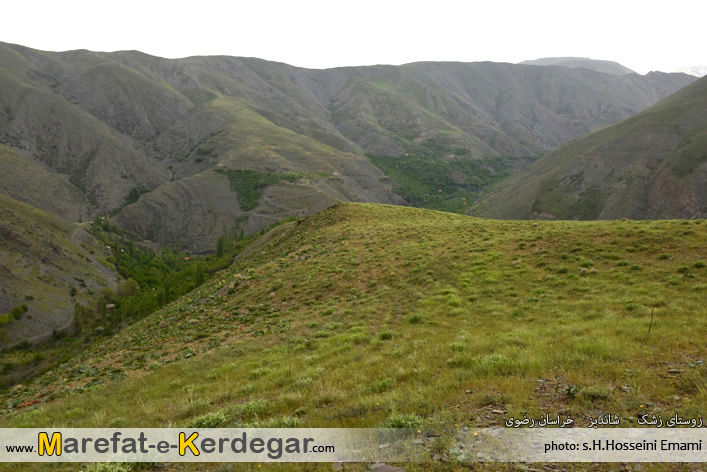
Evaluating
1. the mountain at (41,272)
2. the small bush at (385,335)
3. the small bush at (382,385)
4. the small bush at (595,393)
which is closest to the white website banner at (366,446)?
the small bush at (595,393)

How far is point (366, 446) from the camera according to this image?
6633 mm

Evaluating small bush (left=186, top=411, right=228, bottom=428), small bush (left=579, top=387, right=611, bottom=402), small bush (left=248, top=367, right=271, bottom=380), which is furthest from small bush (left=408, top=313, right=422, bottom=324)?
small bush (left=186, top=411, right=228, bottom=428)

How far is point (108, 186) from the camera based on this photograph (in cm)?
16425

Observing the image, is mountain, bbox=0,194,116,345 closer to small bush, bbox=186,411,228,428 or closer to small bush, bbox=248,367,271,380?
small bush, bbox=248,367,271,380

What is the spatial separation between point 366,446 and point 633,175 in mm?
135158

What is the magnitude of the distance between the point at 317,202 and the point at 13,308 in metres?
96.3

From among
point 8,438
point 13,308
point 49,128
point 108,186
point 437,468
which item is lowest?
point 13,308

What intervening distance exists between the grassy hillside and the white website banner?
41cm

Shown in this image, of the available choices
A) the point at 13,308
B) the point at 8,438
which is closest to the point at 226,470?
the point at 8,438

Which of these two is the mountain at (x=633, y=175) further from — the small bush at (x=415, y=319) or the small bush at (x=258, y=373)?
the small bush at (x=258, y=373)

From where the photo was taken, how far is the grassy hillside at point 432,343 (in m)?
7.88

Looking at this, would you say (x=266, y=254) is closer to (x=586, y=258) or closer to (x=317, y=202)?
(x=586, y=258)

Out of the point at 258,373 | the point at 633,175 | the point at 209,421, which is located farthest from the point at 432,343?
the point at 633,175

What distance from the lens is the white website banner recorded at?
579 cm
